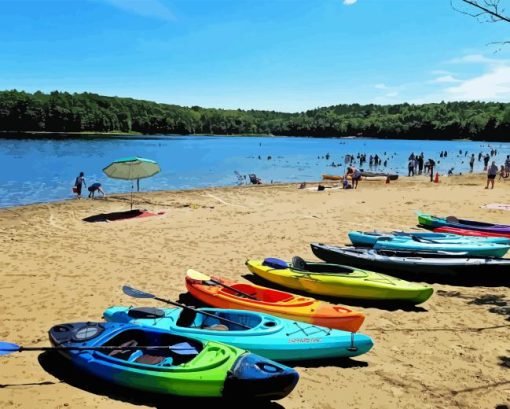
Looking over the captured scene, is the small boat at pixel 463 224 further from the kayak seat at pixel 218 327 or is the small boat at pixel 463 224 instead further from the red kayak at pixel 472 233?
the kayak seat at pixel 218 327

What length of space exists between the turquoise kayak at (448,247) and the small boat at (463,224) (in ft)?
10.3

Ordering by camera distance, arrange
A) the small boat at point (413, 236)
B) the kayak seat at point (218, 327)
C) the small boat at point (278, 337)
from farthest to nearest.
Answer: the small boat at point (413, 236) → the kayak seat at point (218, 327) → the small boat at point (278, 337)

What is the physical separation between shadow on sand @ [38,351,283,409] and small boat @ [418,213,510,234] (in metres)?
12.2

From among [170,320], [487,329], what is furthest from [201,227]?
Answer: [487,329]

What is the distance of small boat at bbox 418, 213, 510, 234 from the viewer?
14968 millimetres

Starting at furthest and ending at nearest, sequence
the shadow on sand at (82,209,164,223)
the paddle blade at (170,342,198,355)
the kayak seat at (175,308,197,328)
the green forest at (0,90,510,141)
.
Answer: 1. the green forest at (0,90,510,141)
2. the shadow on sand at (82,209,164,223)
3. the kayak seat at (175,308,197,328)
4. the paddle blade at (170,342,198,355)

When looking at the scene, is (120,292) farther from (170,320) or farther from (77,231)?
(77,231)

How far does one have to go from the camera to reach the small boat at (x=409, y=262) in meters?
10.4

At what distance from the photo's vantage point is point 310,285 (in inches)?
378

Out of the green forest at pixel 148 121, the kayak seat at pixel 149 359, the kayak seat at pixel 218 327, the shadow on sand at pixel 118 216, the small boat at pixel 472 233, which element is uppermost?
the green forest at pixel 148 121

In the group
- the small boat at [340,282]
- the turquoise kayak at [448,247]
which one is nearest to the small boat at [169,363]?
the small boat at [340,282]

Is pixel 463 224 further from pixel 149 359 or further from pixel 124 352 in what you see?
pixel 124 352

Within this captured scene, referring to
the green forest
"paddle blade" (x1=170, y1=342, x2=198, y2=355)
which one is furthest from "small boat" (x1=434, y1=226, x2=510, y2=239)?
the green forest

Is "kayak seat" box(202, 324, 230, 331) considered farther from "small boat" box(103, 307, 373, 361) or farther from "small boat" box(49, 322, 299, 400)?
"small boat" box(49, 322, 299, 400)
